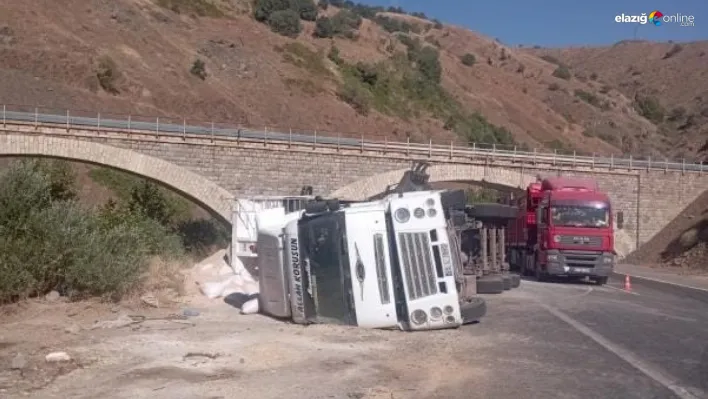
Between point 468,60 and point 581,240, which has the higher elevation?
point 468,60

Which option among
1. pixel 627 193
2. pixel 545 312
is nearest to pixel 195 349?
pixel 545 312

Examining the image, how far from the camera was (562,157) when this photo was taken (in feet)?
161

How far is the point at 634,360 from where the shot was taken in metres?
10.7

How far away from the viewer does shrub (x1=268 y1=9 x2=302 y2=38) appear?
83438 mm

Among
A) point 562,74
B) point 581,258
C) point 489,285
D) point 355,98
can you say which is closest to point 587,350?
point 489,285

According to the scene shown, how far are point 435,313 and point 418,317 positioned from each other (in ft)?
0.88

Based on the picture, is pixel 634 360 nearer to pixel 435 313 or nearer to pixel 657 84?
pixel 435 313

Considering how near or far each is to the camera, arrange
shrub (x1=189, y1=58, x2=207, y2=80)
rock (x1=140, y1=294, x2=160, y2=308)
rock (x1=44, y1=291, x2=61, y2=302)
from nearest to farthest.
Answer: rock (x1=44, y1=291, x2=61, y2=302) → rock (x1=140, y1=294, x2=160, y2=308) → shrub (x1=189, y1=58, x2=207, y2=80)

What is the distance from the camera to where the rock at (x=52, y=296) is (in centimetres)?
1475

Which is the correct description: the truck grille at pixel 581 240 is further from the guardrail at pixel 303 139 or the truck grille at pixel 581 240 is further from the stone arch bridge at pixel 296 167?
the guardrail at pixel 303 139

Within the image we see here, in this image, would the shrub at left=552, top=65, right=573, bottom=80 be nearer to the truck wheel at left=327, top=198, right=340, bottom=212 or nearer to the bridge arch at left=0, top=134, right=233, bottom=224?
the bridge arch at left=0, top=134, right=233, bottom=224

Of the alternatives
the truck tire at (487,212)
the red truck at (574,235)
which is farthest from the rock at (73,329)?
the red truck at (574,235)

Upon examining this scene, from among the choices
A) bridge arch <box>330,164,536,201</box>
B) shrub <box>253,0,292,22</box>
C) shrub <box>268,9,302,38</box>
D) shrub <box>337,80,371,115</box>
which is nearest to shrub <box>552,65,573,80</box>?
shrub <box>253,0,292,22</box>

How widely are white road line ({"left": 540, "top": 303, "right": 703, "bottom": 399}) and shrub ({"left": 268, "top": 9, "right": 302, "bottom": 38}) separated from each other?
71.6 meters
